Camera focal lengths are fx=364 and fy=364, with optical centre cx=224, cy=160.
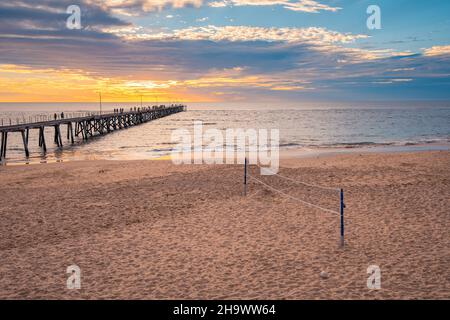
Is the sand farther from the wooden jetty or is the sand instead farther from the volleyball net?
the wooden jetty

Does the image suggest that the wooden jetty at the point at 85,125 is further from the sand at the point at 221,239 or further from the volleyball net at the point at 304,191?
the volleyball net at the point at 304,191

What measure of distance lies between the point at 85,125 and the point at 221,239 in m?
39.1

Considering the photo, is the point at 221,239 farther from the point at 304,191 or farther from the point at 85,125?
the point at 85,125

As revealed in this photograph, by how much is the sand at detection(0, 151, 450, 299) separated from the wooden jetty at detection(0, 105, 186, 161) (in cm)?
1339

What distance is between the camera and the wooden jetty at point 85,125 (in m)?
27.8

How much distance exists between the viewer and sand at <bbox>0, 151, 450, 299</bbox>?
6.43 meters

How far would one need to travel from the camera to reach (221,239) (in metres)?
8.83

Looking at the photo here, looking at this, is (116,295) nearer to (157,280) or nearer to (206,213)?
(157,280)

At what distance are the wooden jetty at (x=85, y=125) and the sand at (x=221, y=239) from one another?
13.4 metres

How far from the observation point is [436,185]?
14094mm

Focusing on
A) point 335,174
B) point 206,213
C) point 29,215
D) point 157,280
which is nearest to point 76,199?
point 29,215

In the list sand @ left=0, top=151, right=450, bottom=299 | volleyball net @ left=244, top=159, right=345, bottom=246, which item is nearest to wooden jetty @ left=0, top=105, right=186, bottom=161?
sand @ left=0, top=151, right=450, bottom=299

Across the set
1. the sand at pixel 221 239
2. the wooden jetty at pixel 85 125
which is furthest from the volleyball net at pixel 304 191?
the wooden jetty at pixel 85 125

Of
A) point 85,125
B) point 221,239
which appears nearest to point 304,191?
point 221,239
